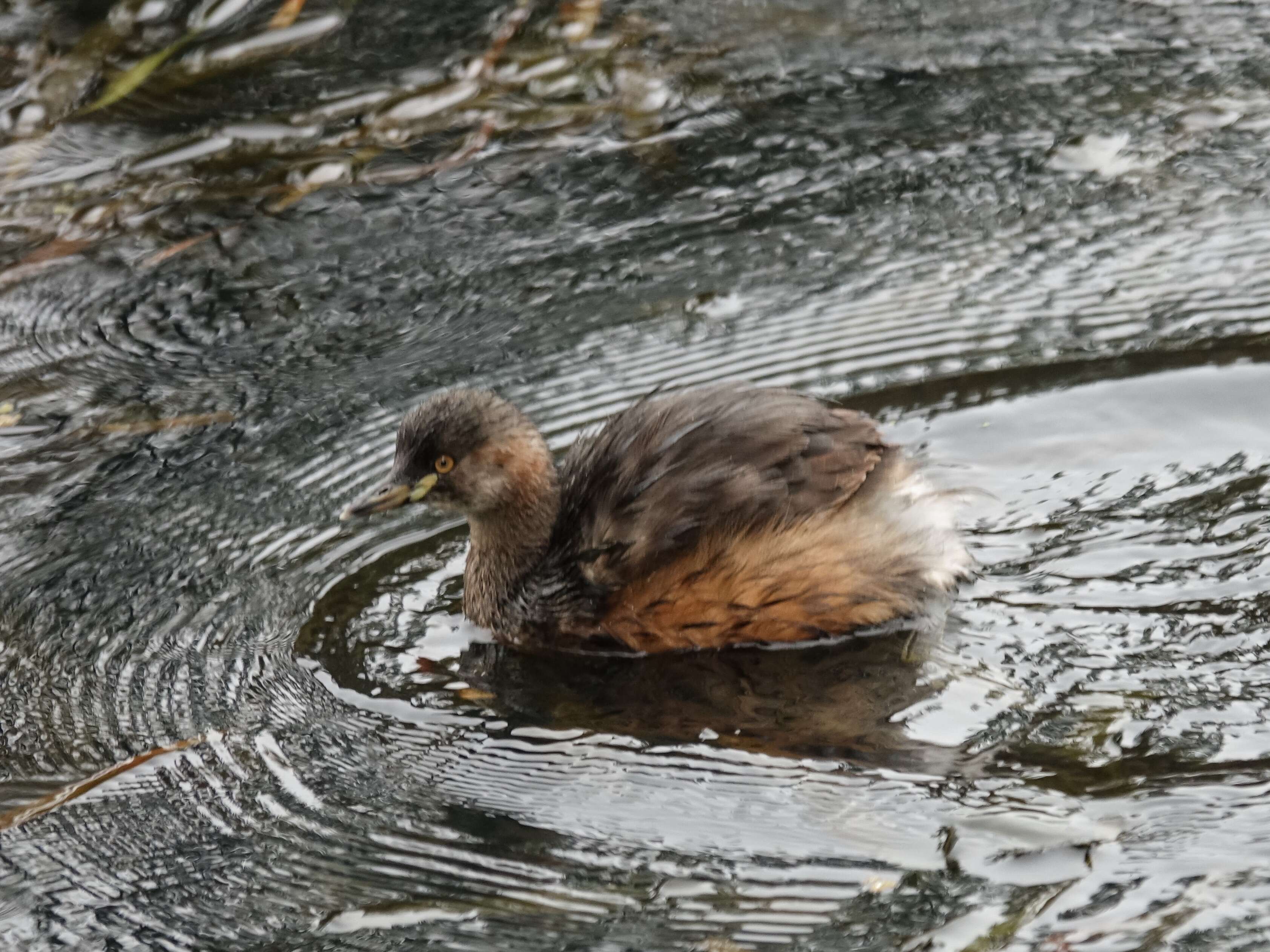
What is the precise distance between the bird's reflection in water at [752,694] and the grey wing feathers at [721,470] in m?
0.31

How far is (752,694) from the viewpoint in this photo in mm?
4746

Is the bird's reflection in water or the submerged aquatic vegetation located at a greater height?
the submerged aquatic vegetation

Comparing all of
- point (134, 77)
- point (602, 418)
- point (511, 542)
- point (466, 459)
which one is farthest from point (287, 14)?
point (511, 542)

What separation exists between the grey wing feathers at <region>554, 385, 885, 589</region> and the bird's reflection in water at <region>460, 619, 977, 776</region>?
0.31 m

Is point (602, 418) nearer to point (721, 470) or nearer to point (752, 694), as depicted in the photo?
point (721, 470)

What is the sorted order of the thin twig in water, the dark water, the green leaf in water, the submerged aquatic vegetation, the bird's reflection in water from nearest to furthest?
the dark water < the bird's reflection in water < the submerged aquatic vegetation < the green leaf in water < the thin twig in water

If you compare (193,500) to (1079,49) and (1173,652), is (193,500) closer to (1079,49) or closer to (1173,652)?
(1173,652)

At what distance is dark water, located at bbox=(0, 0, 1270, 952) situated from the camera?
12.8 feet

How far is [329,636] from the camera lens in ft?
16.4

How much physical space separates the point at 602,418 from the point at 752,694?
143cm

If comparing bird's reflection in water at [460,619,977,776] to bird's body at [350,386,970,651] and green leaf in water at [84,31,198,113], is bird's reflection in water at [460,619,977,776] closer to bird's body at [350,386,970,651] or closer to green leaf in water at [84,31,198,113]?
bird's body at [350,386,970,651]

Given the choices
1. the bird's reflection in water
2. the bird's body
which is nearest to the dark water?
the bird's reflection in water

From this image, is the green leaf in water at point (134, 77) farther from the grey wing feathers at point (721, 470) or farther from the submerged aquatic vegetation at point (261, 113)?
the grey wing feathers at point (721, 470)

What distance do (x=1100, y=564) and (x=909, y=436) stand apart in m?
0.89
